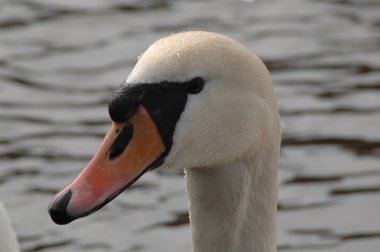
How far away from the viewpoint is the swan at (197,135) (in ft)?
17.6

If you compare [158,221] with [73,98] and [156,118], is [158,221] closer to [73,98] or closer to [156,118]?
[73,98]

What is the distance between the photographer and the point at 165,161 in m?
5.53

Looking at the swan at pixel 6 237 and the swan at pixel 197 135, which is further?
the swan at pixel 6 237

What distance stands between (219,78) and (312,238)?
116 inches

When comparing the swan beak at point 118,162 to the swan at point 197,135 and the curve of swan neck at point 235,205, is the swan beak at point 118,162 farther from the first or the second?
the curve of swan neck at point 235,205

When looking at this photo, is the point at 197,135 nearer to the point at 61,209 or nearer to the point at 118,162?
the point at 118,162

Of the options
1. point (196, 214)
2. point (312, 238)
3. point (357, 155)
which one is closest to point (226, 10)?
point (357, 155)

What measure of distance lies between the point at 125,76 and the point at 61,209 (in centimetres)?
514

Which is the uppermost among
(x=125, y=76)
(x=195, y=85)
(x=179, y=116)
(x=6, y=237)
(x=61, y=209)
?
(x=195, y=85)

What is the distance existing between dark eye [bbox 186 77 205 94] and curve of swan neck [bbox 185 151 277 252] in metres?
0.32

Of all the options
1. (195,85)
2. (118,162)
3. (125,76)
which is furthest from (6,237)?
(125,76)

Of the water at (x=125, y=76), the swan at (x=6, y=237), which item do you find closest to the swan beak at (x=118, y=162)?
the swan at (x=6, y=237)

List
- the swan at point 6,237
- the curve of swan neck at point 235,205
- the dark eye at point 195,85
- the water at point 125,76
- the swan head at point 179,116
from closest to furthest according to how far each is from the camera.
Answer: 1. the swan head at point 179,116
2. the dark eye at point 195,85
3. the curve of swan neck at point 235,205
4. the swan at point 6,237
5. the water at point 125,76

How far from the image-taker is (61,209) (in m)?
5.25
